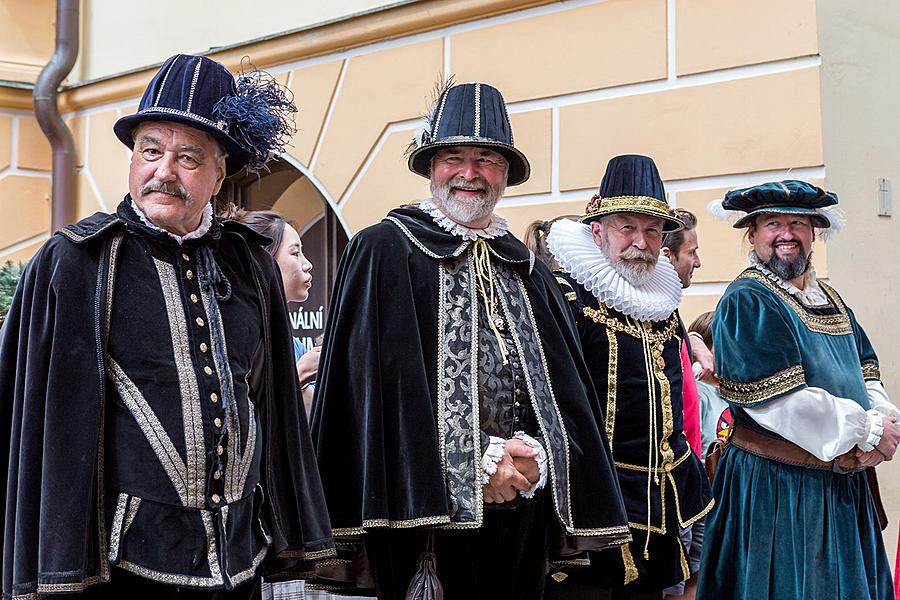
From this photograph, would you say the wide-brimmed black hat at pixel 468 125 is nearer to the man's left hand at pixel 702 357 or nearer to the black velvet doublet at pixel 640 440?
the black velvet doublet at pixel 640 440

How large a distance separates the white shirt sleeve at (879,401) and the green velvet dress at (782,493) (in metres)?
0.06

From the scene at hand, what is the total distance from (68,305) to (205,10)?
17.1 ft

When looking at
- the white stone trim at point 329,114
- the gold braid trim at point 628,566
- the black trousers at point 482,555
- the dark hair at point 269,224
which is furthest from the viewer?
the white stone trim at point 329,114

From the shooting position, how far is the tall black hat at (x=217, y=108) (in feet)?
8.73

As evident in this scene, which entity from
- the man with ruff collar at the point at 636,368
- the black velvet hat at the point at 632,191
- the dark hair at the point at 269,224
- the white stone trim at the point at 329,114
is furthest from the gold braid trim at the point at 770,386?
the white stone trim at the point at 329,114

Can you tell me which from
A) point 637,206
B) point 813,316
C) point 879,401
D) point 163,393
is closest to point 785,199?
point 813,316

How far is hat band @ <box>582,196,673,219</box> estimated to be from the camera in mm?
3916

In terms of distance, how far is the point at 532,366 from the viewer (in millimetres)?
3283

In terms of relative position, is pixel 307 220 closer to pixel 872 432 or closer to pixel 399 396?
pixel 872 432

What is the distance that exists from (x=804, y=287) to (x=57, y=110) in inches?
222

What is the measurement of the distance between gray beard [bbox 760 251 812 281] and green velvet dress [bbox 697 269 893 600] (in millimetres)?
74

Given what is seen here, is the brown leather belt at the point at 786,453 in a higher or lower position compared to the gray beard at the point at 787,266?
lower

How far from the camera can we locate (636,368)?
12.5 feet

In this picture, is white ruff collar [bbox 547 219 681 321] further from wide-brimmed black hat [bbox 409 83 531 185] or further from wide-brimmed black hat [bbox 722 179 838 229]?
wide-brimmed black hat [bbox 409 83 531 185]
